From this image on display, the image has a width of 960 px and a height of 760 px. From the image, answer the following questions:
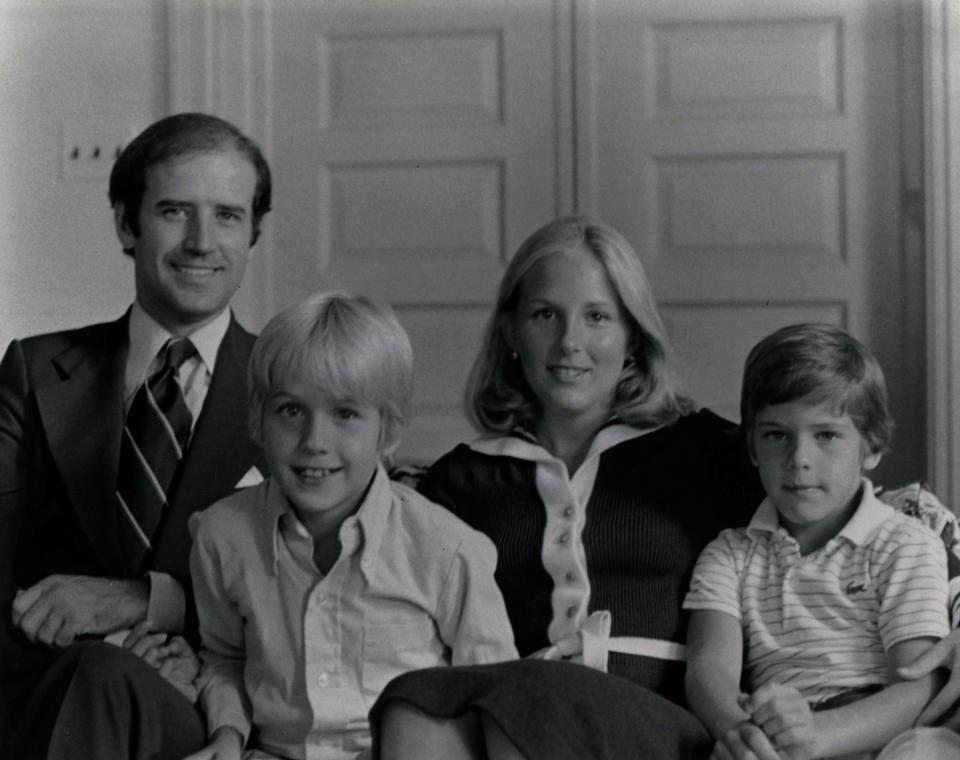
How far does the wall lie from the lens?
2.29 meters

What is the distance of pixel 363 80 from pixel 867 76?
0.92 m

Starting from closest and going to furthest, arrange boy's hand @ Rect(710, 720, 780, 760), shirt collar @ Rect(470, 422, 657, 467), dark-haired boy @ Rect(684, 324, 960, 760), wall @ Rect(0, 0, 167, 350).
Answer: boy's hand @ Rect(710, 720, 780, 760) < dark-haired boy @ Rect(684, 324, 960, 760) < shirt collar @ Rect(470, 422, 657, 467) < wall @ Rect(0, 0, 167, 350)

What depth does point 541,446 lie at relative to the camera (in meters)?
1.56

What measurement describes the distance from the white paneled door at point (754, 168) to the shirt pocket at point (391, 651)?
0.96m

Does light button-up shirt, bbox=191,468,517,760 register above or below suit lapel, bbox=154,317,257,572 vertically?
below

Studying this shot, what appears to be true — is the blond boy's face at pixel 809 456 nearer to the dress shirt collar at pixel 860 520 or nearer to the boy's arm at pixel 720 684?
the dress shirt collar at pixel 860 520

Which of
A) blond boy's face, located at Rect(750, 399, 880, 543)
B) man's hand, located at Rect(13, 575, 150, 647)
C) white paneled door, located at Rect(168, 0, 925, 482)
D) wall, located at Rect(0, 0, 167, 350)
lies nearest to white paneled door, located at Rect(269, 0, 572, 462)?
white paneled door, located at Rect(168, 0, 925, 482)

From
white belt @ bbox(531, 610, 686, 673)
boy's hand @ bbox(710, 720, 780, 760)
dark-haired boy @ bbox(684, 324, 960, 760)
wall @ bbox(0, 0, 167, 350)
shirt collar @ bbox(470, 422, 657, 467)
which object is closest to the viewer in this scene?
boy's hand @ bbox(710, 720, 780, 760)

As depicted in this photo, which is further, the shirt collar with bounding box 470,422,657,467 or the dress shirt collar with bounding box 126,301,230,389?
the dress shirt collar with bounding box 126,301,230,389

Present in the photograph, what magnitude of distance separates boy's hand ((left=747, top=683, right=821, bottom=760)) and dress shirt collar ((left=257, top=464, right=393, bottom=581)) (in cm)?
45

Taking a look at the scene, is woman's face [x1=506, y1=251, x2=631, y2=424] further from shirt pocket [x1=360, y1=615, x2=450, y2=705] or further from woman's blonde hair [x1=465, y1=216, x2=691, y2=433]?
shirt pocket [x1=360, y1=615, x2=450, y2=705]

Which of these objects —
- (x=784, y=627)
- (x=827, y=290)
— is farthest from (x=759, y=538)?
(x=827, y=290)

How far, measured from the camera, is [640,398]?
5.09ft

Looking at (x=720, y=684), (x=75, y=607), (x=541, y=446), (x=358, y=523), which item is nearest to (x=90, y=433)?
(x=75, y=607)
